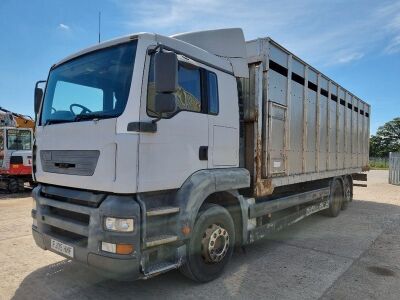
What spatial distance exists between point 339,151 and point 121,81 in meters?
6.61

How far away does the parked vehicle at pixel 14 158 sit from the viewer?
42.3ft

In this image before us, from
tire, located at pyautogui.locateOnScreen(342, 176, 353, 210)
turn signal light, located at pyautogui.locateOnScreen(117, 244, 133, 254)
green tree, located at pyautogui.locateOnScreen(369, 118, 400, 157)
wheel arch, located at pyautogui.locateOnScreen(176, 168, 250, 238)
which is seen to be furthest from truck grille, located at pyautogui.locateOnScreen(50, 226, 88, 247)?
green tree, located at pyautogui.locateOnScreen(369, 118, 400, 157)

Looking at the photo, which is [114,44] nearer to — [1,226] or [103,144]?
[103,144]

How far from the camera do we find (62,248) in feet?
12.3

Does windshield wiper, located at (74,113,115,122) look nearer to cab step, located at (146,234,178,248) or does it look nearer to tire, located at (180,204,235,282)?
cab step, located at (146,234,178,248)

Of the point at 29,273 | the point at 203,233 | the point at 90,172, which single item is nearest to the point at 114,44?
the point at 90,172

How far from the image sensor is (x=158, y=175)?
11.8ft

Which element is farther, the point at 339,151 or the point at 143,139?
the point at 339,151

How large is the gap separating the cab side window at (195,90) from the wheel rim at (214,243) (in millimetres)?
1416

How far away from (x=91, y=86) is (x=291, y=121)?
134 inches

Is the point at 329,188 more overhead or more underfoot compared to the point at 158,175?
more underfoot

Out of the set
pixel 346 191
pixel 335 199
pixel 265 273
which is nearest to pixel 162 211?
pixel 265 273

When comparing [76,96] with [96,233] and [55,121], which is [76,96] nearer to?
[55,121]

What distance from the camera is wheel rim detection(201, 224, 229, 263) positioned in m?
4.16
